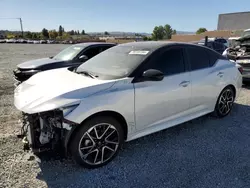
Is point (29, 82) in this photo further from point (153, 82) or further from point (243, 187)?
point (243, 187)

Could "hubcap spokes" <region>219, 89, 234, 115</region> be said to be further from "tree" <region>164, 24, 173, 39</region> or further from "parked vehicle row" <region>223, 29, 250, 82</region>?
"tree" <region>164, 24, 173, 39</region>

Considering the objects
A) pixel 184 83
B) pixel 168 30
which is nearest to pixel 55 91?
pixel 184 83

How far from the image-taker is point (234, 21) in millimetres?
61000

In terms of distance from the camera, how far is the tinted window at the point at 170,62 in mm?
3573

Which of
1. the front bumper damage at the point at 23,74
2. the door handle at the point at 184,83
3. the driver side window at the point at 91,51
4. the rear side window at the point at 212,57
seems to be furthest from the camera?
the driver side window at the point at 91,51

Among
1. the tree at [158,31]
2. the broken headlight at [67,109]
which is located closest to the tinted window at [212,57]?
the broken headlight at [67,109]

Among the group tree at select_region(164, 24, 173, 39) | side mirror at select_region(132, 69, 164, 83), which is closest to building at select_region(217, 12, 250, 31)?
tree at select_region(164, 24, 173, 39)

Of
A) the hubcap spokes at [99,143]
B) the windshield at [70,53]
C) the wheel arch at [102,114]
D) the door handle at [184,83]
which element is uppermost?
the windshield at [70,53]

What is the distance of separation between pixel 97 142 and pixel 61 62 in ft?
14.9

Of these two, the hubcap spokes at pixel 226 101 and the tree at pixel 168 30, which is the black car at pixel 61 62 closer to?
the hubcap spokes at pixel 226 101

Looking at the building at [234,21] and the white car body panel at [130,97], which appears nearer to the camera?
the white car body panel at [130,97]

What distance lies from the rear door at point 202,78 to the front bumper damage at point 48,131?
2.24m

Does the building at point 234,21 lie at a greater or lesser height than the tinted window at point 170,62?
greater

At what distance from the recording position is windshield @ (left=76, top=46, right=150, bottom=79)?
3.35 m
